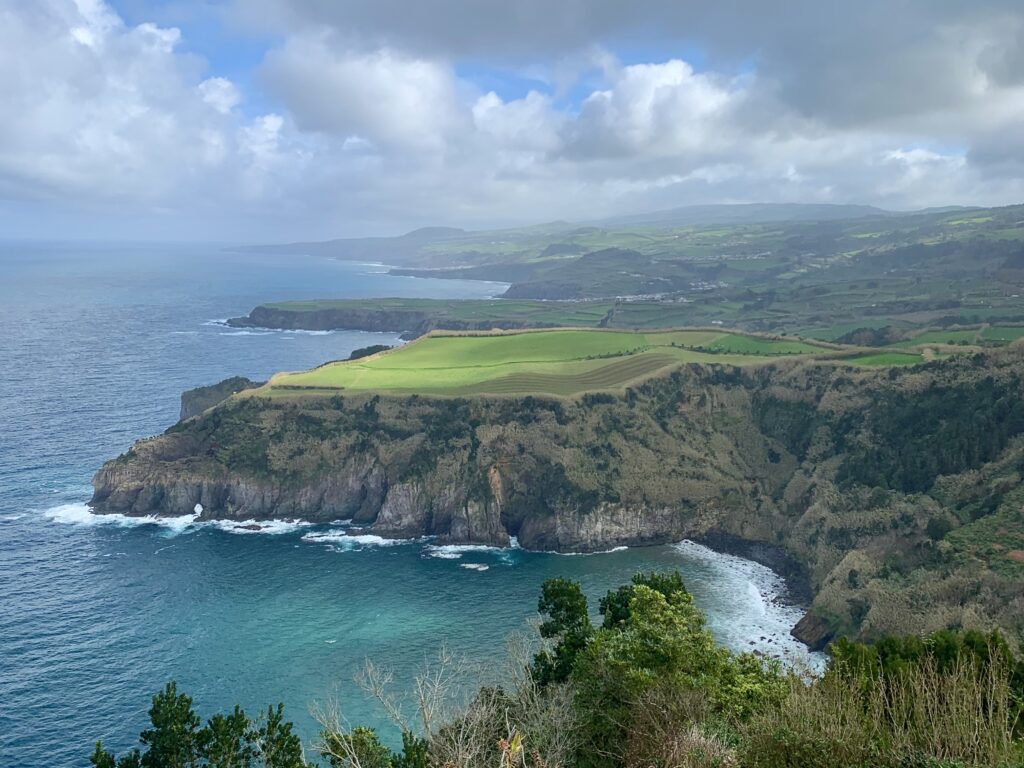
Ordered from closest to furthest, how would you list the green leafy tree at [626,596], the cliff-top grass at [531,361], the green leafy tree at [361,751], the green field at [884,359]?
the green leafy tree at [361,751]
the green leafy tree at [626,596]
the green field at [884,359]
the cliff-top grass at [531,361]

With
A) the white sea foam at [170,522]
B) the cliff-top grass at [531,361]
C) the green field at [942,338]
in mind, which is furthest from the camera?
the green field at [942,338]

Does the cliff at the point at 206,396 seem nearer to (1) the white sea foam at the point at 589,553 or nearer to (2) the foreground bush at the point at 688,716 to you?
(1) the white sea foam at the point at 589,553

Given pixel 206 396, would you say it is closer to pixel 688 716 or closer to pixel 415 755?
pixel 415 755

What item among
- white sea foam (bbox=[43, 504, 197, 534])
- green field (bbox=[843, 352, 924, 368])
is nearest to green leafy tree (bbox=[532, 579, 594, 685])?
white sea foam (bbox=[43, 504, 197, 534])

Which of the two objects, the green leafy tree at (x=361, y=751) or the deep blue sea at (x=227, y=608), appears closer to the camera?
the green leafy tree at (x=361, y=751)

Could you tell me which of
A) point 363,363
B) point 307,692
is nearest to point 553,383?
point 363,363

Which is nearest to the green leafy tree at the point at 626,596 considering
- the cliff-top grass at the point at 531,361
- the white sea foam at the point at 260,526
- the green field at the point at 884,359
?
the white sea foam at the point at 260,526

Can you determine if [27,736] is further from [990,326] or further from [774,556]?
[990,326]
